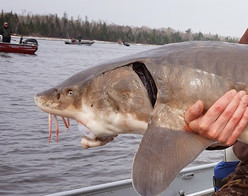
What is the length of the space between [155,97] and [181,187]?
6.74 feet

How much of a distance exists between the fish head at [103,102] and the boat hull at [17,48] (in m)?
20.3

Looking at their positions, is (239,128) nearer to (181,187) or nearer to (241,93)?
(241,93)

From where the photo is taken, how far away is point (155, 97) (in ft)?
6.10

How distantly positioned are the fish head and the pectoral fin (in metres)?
0.14

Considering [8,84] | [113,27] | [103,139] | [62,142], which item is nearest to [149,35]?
[113,27]

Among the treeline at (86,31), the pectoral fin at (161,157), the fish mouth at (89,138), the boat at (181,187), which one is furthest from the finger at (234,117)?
the treeline at (86,31)

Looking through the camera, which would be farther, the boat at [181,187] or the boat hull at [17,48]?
the boat hull at [17,48]

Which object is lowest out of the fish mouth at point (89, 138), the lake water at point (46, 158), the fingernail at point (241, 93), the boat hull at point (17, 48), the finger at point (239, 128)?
the lake water at point (46, 158)

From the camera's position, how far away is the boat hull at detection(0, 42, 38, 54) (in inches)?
845

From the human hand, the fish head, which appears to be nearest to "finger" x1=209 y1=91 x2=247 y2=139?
the human hand

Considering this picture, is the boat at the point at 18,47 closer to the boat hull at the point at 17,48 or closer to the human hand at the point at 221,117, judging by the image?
the boat hull at the point at 17,48

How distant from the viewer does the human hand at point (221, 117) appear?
1.77 metres

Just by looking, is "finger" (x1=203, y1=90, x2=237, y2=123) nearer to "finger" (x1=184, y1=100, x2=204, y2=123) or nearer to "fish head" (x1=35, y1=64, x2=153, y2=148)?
"finger" (x1=184, y1=100, x2=204, y2=123)

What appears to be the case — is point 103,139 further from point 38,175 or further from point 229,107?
point 38,175
